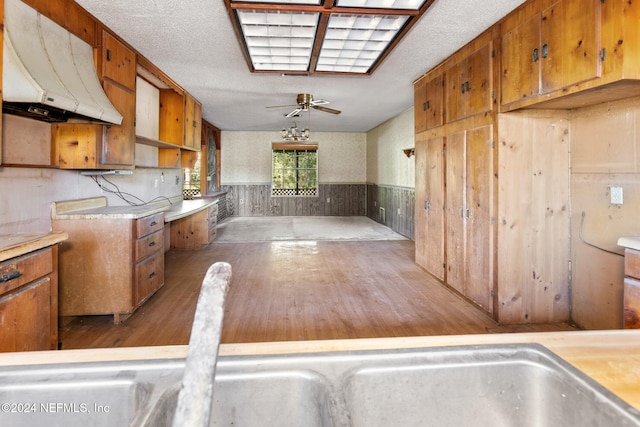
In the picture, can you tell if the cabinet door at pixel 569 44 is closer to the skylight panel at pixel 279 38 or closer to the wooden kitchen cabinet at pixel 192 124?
the skylight panel at pixel 279 38

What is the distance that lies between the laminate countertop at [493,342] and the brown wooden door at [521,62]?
7.20ft

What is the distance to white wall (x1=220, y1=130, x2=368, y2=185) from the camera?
10.0 meters

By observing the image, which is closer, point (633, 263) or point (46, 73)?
point (633, 263)

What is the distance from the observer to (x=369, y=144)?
392 inches

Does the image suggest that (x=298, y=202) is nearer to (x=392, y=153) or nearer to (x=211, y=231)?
(x=392, y=153)

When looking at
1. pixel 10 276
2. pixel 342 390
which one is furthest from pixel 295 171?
pixel 342 390

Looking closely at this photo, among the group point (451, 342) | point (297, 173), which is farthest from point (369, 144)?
point (451, 342)

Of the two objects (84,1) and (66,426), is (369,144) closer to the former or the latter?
(84,1)

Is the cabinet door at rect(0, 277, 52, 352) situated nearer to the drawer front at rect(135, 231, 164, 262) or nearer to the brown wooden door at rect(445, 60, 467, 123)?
the drawer front at rect(135, 231, 164, 262)

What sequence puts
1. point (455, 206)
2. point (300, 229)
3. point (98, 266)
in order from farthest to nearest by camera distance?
point (300, 229), point (455, 206), point (98, 266)

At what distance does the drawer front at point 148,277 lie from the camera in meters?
2.92

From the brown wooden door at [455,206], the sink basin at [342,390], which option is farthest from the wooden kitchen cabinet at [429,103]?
the sink basin at [342,390]

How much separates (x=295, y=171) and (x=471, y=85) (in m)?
7.38

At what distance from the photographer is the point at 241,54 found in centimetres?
365
